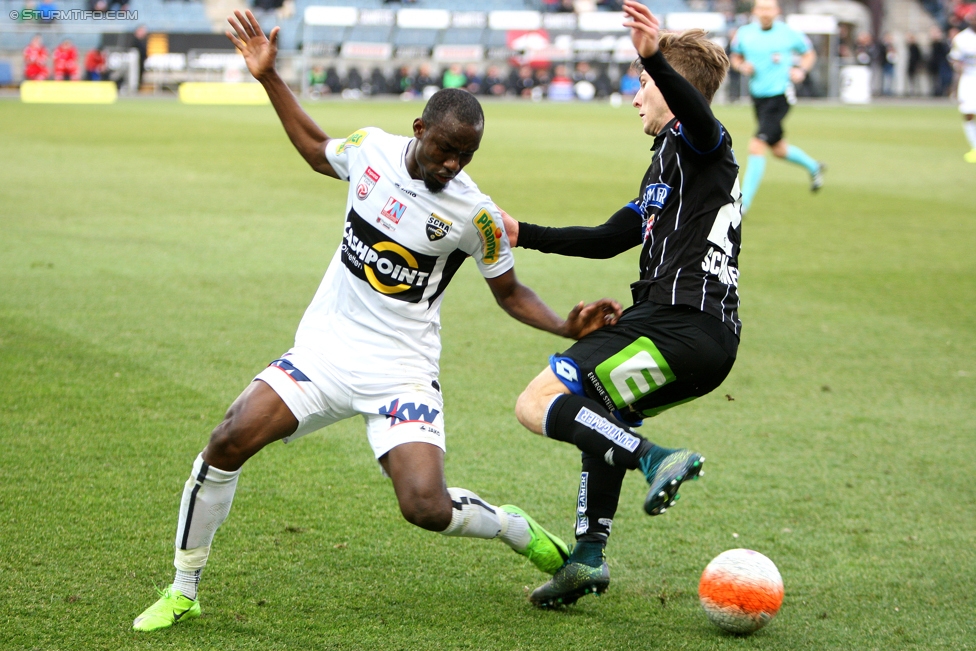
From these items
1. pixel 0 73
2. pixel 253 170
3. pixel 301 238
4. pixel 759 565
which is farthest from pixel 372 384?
pixel 0 73

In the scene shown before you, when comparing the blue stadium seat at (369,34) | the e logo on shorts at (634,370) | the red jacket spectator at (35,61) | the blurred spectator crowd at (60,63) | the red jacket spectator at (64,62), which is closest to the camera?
the e logo on shorts at (634,370)

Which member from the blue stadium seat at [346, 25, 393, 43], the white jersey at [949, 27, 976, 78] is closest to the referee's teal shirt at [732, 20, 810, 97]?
the white jersey at [949, 27, 976, 78]

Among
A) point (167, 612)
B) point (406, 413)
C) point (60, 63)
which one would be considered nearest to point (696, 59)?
point (406, 413)

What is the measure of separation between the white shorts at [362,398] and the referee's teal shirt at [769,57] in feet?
36.6

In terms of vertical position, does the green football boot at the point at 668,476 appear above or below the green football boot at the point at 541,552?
above

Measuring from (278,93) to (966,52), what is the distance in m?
18.6

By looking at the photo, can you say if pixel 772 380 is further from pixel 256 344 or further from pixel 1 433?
pixel 1 433

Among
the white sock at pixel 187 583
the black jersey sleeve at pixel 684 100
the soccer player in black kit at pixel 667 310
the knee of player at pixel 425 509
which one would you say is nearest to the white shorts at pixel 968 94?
the soccer player in black kit at pixel 667 310

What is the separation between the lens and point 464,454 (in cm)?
585

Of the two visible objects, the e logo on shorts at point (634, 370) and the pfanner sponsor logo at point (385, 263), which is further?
the pfanner sponsor logo at point (385, 263)

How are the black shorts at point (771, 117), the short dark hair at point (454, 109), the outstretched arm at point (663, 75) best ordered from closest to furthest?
the outstretched arm at point (663, 75) < the short dark hair at point (454, 109) < the black shorts at point (771, 117)

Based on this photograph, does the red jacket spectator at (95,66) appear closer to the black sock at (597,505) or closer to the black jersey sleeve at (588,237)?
the black jersey sleeve at (588,237)

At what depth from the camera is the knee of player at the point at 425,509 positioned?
12.6 feet

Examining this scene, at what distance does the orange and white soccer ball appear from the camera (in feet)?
12.9
